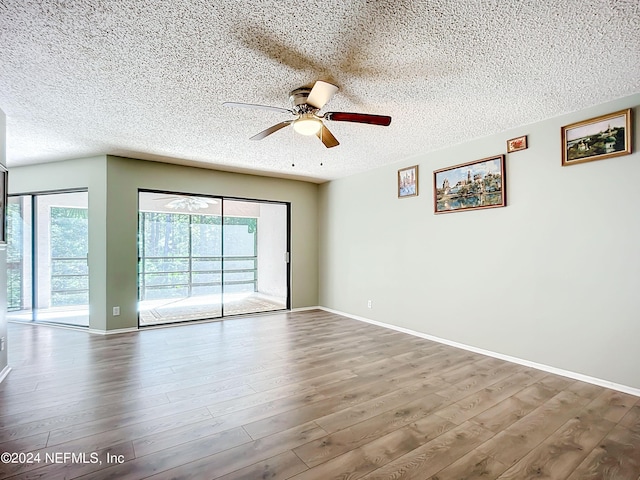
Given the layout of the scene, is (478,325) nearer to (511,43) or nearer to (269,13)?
(511,43)

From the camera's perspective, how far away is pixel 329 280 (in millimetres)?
6375

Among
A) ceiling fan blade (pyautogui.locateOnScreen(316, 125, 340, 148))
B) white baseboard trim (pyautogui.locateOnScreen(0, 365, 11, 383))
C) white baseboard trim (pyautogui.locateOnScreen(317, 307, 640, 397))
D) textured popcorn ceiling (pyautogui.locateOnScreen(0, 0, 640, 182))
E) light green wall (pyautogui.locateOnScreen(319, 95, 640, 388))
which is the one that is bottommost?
white baseboard trim (pyautogui.locateOnScreen(317, 307, 640, 397))

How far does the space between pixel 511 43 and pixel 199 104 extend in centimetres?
251

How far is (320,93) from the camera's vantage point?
7.68 ft

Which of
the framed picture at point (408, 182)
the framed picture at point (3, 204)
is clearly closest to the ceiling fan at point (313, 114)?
the framed picture at point (408, 182)

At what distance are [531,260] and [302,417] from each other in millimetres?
2824

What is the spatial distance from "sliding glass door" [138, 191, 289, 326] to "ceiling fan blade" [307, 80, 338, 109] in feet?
11.5

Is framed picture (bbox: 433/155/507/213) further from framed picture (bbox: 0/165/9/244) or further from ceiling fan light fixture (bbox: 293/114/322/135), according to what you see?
framed picture (bbox: 0/165/9/244)

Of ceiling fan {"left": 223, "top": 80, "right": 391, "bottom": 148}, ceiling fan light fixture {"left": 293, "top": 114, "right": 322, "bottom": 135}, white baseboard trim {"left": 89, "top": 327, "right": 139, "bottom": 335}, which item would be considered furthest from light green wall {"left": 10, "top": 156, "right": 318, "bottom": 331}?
ceiling fan light fixture {"left": 293, "top": 114, "right": 322, "bottom": 135}

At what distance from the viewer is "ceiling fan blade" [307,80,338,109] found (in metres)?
2.22

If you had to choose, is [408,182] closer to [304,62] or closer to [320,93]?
[320,93]

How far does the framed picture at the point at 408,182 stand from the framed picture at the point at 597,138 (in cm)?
181

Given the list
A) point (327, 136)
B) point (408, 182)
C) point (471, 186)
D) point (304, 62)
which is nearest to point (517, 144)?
point (471, 186)

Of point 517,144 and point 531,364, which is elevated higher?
point 517,144
